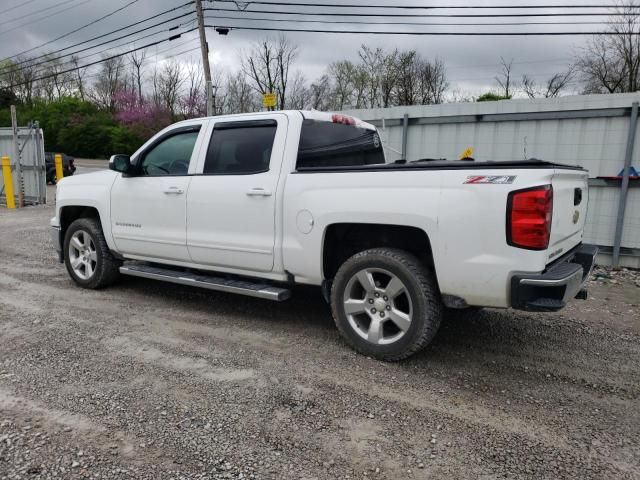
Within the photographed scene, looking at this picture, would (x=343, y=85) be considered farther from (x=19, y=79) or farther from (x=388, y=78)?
(x=19, y=79)

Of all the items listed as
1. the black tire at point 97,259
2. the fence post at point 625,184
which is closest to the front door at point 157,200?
the black tire at point 97,259

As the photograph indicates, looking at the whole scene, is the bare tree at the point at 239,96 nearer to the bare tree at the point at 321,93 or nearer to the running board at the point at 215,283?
the bare tree at the point at 321,93

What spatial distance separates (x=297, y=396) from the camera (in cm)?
327

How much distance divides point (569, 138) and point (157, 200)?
608 cm

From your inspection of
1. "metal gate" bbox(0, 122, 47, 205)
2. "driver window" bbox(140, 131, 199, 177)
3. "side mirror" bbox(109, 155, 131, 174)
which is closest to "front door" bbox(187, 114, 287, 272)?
"driver window" bbox(140, 131, 199, 177)

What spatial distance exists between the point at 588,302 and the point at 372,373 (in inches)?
136

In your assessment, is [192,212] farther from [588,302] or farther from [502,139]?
[502,139]

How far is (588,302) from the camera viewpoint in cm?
575

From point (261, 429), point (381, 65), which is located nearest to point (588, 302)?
point (261, 429)

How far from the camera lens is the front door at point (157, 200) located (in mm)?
4887

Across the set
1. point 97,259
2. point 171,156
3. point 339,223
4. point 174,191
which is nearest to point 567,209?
point 339,223

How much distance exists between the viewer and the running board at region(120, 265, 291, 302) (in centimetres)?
425

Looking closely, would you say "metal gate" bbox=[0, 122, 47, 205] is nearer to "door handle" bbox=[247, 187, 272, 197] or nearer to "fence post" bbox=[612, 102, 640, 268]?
"door handle" bbox=[247, 187, 272, 197]

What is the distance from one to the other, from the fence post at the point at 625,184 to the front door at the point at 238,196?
17.5 feet
